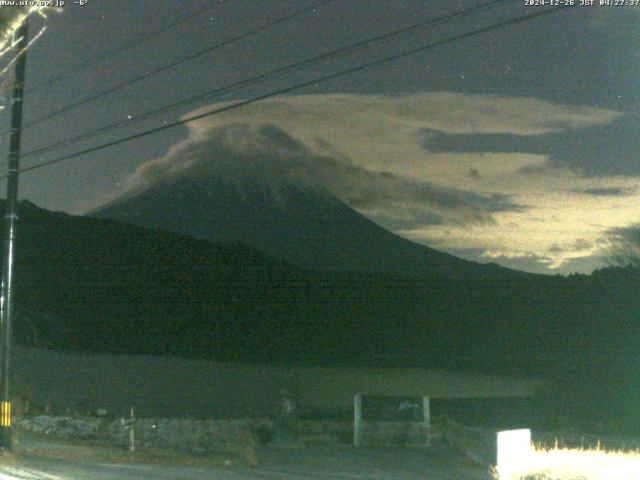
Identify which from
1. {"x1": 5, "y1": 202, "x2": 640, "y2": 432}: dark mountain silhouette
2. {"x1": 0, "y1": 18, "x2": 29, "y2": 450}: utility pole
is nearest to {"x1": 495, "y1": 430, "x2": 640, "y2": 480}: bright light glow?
{"x1": 0, "y1": 18, "x2": 29, "y2": 450}: utility pole

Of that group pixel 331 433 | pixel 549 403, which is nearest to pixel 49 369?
pixel 331 433

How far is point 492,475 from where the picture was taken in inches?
587

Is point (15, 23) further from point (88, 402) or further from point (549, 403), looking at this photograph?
point (549, 403)

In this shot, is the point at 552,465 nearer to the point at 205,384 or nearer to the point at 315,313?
the point at 205,384

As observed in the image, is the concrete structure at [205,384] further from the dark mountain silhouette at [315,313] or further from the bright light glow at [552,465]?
the bright light glow at [552,465]

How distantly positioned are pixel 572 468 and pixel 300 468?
6.65 metres

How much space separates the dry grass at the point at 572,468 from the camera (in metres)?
12.1

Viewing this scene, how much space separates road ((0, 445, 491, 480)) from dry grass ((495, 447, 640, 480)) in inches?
92.1

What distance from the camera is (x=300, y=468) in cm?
1775

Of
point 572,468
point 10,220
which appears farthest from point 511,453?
point 10,220

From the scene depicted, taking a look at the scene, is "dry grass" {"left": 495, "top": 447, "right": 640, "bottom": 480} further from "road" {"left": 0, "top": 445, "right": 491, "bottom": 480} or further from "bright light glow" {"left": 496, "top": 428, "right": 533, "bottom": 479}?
"road" {"left": 0, "top": 445, "right": 491, "bottom": 480}

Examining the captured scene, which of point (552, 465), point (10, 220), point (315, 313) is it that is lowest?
point (552, 465)

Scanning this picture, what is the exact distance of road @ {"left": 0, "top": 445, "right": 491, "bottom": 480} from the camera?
14.3 m

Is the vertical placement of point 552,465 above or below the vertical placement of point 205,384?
below
